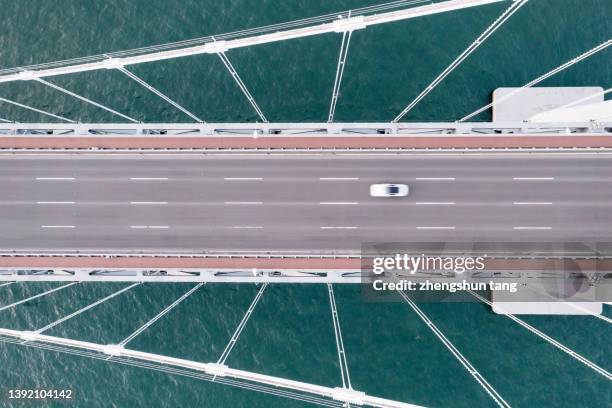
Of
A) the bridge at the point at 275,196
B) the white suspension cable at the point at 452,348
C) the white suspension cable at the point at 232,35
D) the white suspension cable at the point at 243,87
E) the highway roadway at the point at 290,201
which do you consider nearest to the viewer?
the bridge at the point at 275,196

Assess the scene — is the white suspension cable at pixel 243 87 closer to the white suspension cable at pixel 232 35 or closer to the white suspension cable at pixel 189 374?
the white suspension cable at pixel 232 35

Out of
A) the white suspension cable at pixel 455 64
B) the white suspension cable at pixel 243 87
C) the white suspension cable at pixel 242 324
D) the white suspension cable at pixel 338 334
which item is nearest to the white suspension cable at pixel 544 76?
the white suspension cable at pixel 455 64

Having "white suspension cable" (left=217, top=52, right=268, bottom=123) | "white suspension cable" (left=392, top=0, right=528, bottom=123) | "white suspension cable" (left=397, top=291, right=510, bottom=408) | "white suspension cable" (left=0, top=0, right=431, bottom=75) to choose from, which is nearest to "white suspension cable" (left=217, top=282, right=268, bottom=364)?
"white suspension cable" (left=397, top=291, right=510, bottom=408)

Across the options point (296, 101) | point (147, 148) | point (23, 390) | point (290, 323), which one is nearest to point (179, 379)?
point (290, 323)

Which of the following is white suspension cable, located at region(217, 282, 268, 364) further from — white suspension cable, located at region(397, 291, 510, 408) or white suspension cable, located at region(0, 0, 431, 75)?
white suspension cable, located at region(0, 0, 431, 75)

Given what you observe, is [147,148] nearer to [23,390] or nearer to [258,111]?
[258,111]
